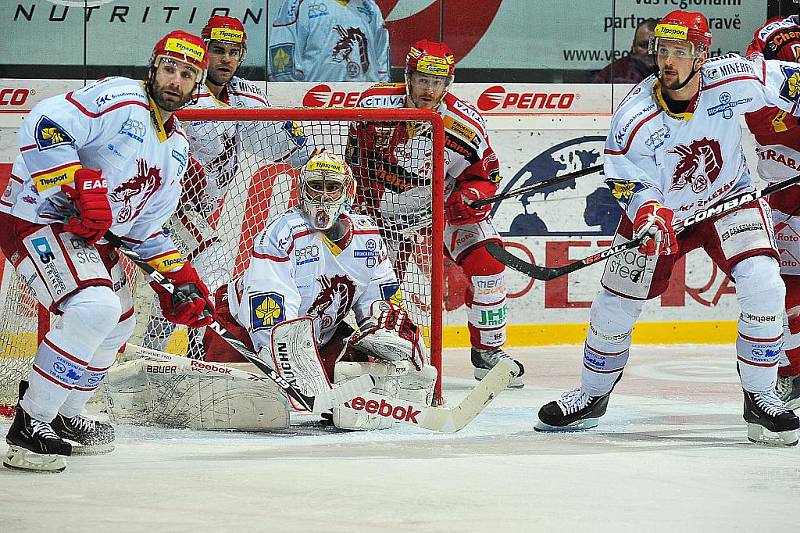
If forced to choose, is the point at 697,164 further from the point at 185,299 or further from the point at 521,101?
the point at 521,101

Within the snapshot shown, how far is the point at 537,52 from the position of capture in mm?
6645

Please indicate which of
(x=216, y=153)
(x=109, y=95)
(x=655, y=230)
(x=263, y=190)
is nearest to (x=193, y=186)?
(x=216, y=153)

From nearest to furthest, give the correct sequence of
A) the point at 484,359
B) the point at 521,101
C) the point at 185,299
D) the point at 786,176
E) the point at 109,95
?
the point at 109,95 < the point at 185,299 < the point at 786,176 < the point at 484,359 < the point at 521,101

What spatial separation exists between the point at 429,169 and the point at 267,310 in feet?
3.95

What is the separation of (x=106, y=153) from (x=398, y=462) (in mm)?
1134

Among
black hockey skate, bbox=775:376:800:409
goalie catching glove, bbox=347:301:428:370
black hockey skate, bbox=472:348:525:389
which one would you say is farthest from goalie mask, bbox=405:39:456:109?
black hockey skate, bbox=775:376:800:409

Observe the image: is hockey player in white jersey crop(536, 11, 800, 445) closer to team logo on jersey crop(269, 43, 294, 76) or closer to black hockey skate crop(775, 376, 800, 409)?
black hockey skate crop(775, 376, 800, 409)

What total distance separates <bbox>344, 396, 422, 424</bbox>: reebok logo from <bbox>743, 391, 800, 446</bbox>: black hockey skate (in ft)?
3.21

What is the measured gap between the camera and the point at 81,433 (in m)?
4.02

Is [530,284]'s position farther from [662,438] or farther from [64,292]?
[64,292]

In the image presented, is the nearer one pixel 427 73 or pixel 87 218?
pixel 87 218

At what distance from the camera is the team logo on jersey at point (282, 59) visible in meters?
6.29

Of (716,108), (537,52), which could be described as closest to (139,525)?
(716,108)

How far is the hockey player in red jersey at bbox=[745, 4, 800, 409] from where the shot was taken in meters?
4.90
